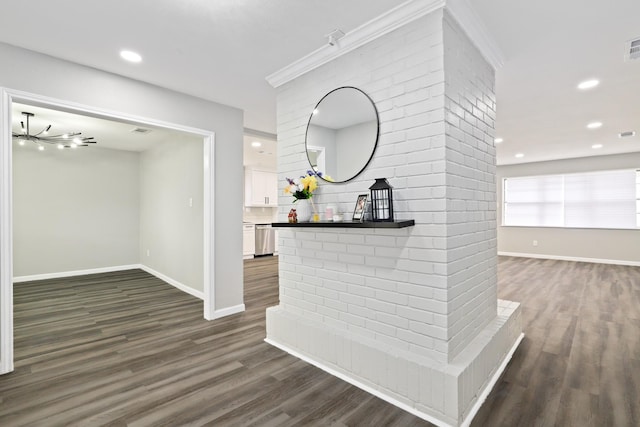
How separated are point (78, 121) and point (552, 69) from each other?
5.79 metres

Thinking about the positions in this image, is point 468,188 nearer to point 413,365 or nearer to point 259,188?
point 413,365

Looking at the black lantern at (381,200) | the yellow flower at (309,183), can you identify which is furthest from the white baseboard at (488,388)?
the yellow flower at (309,183)

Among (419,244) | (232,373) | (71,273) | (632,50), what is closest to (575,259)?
(632,50)

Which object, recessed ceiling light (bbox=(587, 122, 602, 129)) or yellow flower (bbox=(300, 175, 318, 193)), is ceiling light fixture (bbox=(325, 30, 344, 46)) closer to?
yellow flower (bbox=(300, 175, 318, 193))

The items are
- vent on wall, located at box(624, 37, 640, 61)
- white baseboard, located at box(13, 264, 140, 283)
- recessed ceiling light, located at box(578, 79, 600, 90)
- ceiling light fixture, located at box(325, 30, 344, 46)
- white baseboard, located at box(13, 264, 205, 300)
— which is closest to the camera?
ceiling light fixture, located at box(325, 30, 344, 46)

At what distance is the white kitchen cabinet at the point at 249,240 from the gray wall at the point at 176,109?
445 centimetres

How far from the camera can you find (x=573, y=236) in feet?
24.8

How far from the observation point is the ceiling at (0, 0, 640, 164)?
1.96 meters

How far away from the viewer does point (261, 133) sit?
4.84 meters

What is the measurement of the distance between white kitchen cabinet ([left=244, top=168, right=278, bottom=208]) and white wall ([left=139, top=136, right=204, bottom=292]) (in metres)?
2.60

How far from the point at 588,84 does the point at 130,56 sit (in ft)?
14.2

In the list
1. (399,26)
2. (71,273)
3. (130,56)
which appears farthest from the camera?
(71,273)

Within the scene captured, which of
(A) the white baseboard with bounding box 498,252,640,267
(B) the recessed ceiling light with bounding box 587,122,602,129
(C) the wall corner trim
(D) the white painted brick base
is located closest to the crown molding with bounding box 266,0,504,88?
(C) the wall corner trim

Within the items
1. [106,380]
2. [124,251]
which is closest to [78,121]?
[124,251]
